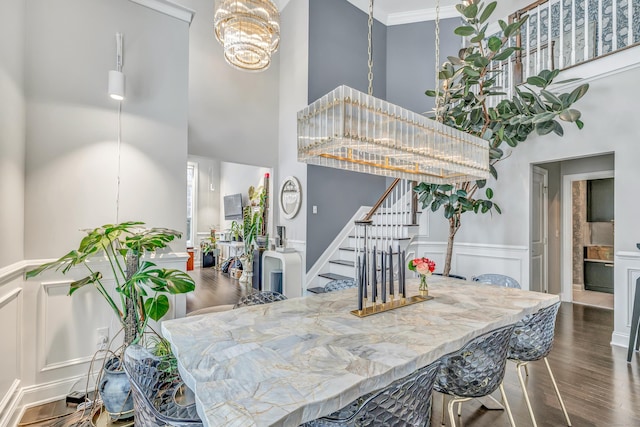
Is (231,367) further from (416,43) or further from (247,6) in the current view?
(416,43)

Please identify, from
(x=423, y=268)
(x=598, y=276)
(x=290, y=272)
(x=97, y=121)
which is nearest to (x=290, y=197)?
(x=290, y=272)

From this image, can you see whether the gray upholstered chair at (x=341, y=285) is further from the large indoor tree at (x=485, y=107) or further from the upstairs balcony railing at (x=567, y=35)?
the upstairs balcony railing at (x=567, y=35)

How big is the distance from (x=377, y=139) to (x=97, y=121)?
8.09 ft

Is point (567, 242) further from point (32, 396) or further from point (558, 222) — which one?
point (32, 396)

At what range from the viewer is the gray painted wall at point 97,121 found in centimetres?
240

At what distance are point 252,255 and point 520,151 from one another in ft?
15.9

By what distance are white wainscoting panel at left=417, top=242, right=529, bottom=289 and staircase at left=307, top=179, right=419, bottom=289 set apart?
50 centimetres

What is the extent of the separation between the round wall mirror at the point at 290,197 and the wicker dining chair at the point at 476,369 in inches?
141

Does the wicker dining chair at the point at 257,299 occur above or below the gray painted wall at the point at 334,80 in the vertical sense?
below

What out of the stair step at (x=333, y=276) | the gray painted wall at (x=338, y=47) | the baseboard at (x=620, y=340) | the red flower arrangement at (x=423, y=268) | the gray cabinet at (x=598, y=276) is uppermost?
the gray painted wall at (x=338, y=47)

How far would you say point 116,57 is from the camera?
8.93ft

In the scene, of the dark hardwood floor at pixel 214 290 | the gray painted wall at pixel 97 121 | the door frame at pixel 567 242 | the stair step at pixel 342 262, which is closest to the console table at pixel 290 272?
the stair step at pixel 342 262

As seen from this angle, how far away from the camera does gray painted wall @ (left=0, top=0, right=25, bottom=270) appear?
1.97m

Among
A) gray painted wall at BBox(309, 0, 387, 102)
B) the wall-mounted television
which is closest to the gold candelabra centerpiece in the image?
gray painted wall at BBox(309, 0, 387, 102)
